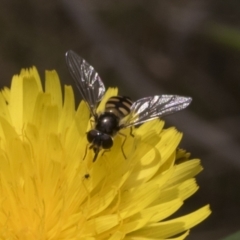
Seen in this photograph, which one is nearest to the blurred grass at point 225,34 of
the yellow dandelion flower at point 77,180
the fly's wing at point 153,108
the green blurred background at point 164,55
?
the green blurred background at point 164,55

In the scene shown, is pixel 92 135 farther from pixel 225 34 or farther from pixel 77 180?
pixel 225 34

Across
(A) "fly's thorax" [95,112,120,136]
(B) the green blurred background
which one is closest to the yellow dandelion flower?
(A) "fly's thorax" [95,112,120,136]

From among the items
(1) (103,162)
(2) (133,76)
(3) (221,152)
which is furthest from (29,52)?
(1) (103,162)

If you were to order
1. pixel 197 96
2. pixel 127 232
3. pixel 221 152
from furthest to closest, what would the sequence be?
pixel 197 96, pixel 221 152, pixel 127 232

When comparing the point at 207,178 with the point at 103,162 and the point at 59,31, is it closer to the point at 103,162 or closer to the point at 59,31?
the point at 59,31

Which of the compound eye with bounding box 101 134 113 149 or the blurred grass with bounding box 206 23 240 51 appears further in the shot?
the blurred grass with bounding box 206 23 240 51

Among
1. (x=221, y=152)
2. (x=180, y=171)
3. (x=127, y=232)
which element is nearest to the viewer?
(x=127, y=232)

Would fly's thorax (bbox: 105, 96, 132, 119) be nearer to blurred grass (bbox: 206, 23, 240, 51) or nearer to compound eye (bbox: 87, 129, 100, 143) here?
compound eye (bbox: 87, 129, 100, 143)

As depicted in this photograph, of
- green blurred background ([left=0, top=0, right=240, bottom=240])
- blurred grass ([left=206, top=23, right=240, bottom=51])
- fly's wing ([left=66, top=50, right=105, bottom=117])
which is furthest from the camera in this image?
green blurred background ([left=0, top=0, right=240, bottom=240])
